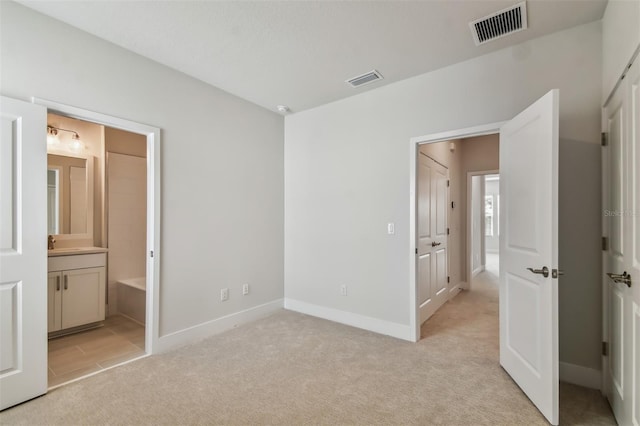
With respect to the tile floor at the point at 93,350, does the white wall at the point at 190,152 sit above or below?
above

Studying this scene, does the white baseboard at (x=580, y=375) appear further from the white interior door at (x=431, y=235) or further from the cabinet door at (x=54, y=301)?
the cabinet door at (x=54, y=301)

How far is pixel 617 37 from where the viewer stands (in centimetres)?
186

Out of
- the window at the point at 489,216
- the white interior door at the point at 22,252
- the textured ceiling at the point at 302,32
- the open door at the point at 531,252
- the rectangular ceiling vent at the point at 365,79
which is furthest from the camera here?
the window at the point at 489,216

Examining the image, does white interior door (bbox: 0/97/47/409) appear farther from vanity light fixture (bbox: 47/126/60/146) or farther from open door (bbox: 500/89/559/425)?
open door (bbox: 500/89/559/425)

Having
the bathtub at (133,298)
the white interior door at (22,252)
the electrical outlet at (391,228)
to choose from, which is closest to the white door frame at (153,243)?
the white interior door at (22,252)

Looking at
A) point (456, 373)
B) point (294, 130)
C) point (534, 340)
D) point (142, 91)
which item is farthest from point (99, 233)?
point (534, 340)

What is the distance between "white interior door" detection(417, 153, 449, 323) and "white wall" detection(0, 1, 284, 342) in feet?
6.30

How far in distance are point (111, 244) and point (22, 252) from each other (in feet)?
6.87

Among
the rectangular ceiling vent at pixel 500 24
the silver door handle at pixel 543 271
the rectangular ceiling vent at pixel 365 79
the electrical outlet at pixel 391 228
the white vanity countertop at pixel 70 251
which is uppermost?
the rectangular ceiling vent at pixel 500 24

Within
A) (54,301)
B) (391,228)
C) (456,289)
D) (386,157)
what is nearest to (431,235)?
(391,228)

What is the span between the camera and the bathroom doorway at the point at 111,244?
8.98 ft

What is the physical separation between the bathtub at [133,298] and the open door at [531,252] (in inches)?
151

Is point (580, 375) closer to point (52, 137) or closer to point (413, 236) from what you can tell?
point (413, 236)

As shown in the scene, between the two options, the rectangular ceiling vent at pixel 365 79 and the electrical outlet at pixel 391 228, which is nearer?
the rectangular ceiling vent at pixel 365 79
